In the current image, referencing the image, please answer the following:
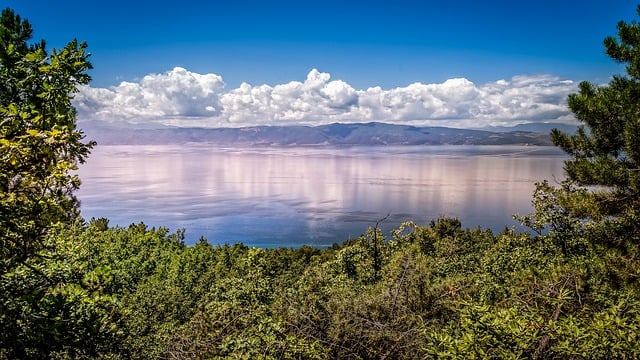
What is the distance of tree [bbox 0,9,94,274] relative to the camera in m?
4.70

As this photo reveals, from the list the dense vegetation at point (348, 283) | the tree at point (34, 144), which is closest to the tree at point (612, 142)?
the dense vegetation at point (348, 283)

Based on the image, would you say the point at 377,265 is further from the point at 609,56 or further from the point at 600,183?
the point at 609,56

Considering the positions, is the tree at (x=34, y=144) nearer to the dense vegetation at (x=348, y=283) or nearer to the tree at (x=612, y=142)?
the dense vegetation at (x=348, y=283)

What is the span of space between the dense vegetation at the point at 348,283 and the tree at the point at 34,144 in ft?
0.08

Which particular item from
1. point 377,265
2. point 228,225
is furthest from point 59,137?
point 228,225

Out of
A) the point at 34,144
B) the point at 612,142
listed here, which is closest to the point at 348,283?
the point at 612,142

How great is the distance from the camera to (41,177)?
5.12m

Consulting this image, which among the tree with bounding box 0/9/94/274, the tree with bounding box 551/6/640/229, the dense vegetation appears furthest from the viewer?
the tree with bounding box 551/6/640/229

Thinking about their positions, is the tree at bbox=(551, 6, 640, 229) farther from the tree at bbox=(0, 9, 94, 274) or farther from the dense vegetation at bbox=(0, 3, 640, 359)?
the tree at bbox=(0, 9, 94, 274)

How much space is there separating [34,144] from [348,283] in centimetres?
1647

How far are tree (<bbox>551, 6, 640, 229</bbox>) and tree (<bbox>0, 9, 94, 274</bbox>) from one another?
1449cm

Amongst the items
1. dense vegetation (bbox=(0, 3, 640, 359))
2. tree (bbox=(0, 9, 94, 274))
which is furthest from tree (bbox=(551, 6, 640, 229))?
tree (bbox=(0, 9, 94, 274))

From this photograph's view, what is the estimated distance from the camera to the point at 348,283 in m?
19.7

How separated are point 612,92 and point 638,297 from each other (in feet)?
22.7
